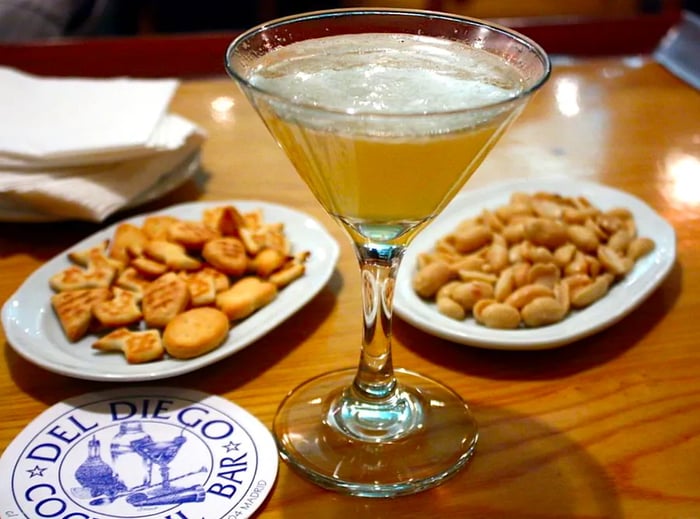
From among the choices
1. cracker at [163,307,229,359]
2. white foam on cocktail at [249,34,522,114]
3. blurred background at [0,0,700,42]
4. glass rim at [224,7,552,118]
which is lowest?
blurred background at [0,0,700,42]

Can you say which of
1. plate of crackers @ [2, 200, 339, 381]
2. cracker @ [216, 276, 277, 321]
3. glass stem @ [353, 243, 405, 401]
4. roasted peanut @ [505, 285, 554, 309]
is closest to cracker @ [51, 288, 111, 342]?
plate of crackers @ [2, 200, 339, 381]

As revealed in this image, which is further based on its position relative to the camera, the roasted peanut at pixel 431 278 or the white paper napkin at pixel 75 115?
the white paper napkin at pixel 75 115

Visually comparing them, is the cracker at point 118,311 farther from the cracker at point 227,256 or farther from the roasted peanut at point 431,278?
the roasted peanut at point 431,278

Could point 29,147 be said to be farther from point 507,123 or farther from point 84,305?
point 507,123

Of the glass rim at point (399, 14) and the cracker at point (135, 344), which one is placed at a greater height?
the glass rim at point (399, 14)

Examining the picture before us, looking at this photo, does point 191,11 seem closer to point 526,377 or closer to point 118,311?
point 118,311

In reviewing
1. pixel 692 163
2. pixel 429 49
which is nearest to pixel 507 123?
pixel 429 49

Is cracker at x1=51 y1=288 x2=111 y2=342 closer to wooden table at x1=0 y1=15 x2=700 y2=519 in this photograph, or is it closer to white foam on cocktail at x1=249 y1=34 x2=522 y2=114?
wooden table at x1=0 y1=15 x2=700 y2=519

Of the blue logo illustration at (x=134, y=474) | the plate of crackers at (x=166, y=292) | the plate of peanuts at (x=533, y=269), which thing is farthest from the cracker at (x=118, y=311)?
the plate of peanuts at (x=533, y=269)
